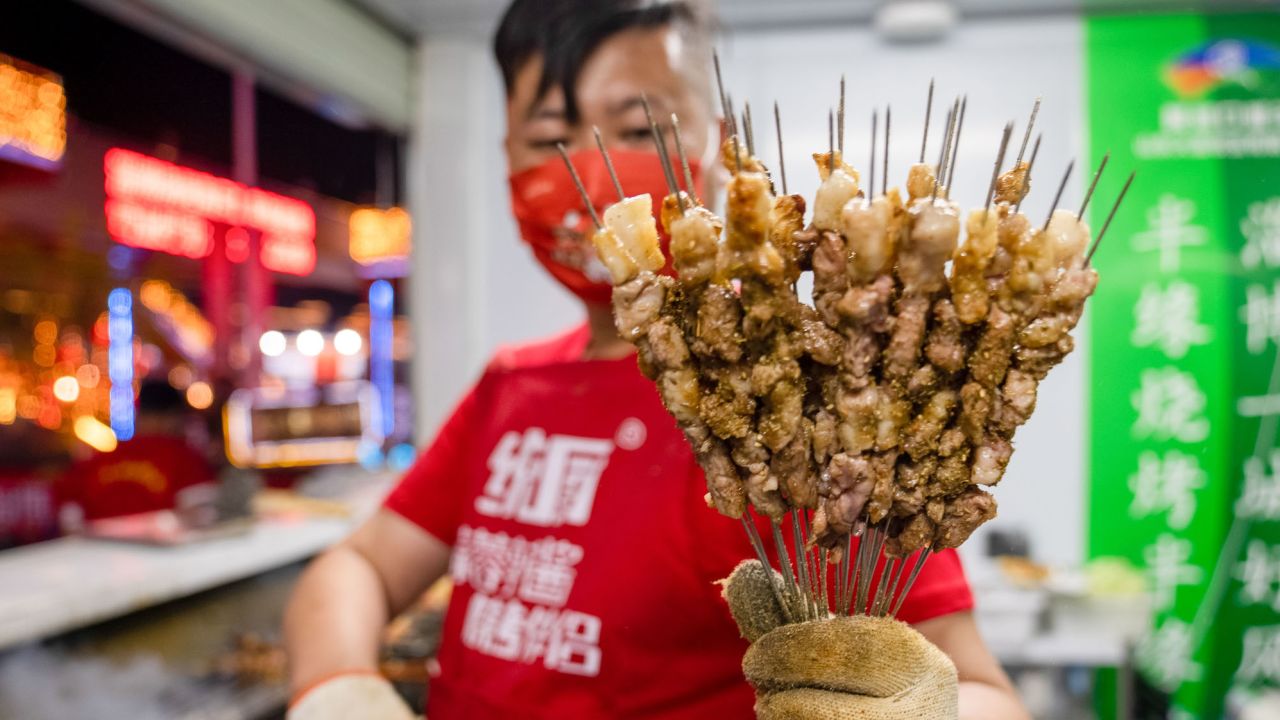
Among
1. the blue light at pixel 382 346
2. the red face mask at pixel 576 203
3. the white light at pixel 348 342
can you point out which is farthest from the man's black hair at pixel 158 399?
the red face mask at pixel 576 203

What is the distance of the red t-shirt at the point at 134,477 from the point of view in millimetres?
5543

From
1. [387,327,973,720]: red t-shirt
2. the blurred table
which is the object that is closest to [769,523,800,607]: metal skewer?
[387,327,973,720]: red t-shirt

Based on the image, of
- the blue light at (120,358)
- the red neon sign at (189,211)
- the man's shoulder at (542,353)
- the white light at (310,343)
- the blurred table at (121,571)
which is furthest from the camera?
the white light at (310,343)

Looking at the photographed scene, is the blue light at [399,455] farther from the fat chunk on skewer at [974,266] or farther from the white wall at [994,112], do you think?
the fat chunk on skewer at [974,266]

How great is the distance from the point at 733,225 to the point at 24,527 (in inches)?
240

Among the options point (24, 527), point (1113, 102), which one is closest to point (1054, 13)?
point (1113, 102)

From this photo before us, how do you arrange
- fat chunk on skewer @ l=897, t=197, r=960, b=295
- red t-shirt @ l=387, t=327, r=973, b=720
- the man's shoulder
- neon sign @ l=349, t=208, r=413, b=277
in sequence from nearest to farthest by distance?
fat chunk on skewer @ l=897, t=197, r=960, b=295
red t-shirt @ l=387, t=327, r=973, b=720
the man's shoulder
neon sign @ l=349, t=208, r=413, b=277

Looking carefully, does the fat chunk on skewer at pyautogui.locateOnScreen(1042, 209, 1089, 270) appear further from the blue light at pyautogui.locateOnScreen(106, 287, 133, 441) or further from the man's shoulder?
the blue light at pyautogui.locateOnScreen(106, 287, 133, 441)

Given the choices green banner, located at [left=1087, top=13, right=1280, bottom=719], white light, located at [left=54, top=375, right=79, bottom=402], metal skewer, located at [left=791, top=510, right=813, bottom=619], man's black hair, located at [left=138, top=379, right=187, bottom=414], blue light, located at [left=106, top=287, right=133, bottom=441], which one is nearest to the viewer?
metal skewer, located at [left=791, top=510, right=813, bottom=619]

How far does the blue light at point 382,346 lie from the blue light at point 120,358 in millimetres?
2726

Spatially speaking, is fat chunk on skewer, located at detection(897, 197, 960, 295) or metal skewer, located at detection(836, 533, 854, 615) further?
metal skewer, located at detection(836, 533, 854, 615)

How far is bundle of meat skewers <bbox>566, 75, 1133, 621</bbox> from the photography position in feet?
2.51

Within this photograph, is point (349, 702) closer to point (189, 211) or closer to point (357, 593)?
point (357, 593)

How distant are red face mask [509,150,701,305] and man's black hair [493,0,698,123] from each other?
102 mm
